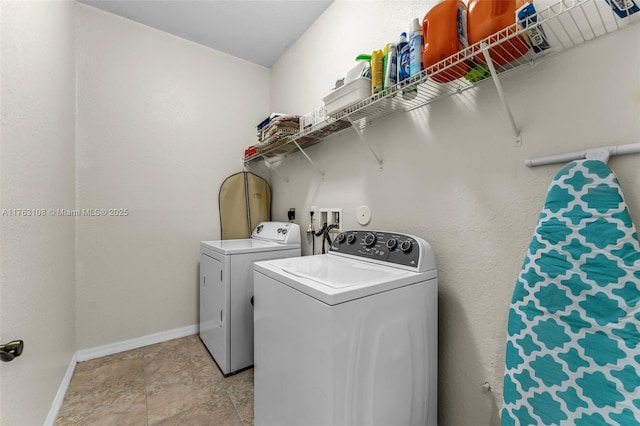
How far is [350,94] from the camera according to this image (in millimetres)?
1382

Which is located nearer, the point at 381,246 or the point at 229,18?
the point at 381,246

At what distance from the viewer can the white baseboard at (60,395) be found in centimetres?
142

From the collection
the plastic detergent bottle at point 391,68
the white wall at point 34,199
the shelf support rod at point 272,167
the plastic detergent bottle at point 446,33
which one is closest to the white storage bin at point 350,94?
the plastic detergent bottle at point 391,68

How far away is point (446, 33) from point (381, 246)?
35.5 inches

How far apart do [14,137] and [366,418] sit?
1668mm

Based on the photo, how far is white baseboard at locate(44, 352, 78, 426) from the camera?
142 centimetres

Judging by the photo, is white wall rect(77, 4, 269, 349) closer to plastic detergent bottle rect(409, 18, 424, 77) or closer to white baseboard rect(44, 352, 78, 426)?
white baseboard rect(44, 352, 78, 426)

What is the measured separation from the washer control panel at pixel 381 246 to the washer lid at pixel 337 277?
0.16 ft

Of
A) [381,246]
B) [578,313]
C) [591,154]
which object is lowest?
[578,313]

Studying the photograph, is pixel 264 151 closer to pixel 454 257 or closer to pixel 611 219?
pixel 454 257

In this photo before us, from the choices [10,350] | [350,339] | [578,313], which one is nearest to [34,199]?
[10,350]

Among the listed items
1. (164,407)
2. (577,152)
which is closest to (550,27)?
(577,152)

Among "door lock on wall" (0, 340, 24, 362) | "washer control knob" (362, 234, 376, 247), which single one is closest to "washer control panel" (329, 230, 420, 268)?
"washer control knob" (362, 234, 376, 247)

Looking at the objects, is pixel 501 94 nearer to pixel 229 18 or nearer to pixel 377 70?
pixel 377 70
